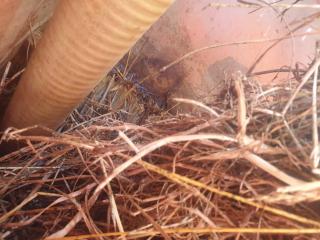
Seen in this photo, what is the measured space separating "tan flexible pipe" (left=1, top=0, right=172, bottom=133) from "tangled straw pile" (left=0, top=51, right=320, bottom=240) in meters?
0.19

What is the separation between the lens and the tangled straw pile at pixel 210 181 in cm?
63

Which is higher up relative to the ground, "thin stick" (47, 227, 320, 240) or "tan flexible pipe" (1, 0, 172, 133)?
"tan flexible pipe" (1, 0, 172, 133)

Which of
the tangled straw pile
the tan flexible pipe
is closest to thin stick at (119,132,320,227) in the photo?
the tangled straw pile

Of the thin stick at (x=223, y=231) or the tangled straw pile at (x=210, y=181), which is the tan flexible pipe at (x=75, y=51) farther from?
the thin stick at (x=223, y=231)

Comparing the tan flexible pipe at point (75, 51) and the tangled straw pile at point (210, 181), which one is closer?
the tangled straw pile at point (210, 181)

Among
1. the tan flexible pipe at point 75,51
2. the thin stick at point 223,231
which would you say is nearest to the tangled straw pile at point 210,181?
the thin stick at point 223,231

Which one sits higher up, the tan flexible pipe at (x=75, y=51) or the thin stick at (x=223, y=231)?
the tan flexible pipe at (x=75, y=51)

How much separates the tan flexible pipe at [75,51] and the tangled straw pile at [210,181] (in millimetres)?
188

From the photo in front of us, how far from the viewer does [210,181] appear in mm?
698

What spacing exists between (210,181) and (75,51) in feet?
1.33

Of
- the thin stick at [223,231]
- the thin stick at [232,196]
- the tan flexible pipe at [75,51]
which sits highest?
the tan flexible pipe at [75,51]

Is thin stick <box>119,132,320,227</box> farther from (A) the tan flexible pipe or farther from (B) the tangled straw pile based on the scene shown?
(A) the tan flexible pipe

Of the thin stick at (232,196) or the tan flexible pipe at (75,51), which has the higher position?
the tan flexible pipe at (75,51)

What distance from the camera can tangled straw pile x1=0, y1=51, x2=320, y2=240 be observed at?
633 millimetres
